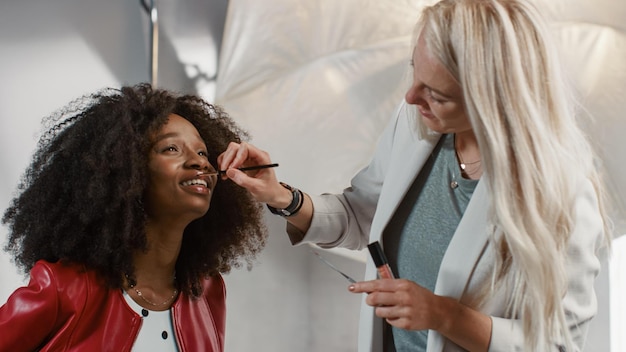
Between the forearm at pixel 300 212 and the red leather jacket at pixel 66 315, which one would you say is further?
the forearm at pixel 300 212

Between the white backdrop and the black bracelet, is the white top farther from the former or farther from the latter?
the white backdrop

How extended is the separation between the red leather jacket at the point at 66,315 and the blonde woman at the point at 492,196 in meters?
0.25

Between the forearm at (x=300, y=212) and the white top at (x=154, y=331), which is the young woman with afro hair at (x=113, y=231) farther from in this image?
the forearm at (x=300, y=212)

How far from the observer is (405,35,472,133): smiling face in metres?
0.98

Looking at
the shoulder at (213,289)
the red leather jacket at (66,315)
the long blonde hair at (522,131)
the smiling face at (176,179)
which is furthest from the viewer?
the shoulder at (213,289)

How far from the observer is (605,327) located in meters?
1.69

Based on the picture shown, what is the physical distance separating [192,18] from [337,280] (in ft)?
2.18

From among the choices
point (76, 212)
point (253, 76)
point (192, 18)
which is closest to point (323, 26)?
point (253, 76)

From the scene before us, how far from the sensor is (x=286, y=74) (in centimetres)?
170

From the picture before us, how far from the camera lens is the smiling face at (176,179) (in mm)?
1170

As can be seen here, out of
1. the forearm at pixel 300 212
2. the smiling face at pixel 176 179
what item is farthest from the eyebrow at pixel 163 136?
the forearm at pixel 300 212

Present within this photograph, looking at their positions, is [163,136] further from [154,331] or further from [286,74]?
[286,74]

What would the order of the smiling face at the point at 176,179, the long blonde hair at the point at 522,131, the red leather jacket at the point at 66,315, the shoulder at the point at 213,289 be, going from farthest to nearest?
the shoulder at the point at 213,289
the smiling face at the point at 176,179
the red leather jacket at the point at 66,315
the long blonde hair at the point at 522,131

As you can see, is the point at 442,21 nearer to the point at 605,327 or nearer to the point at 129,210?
the point at 129,210
